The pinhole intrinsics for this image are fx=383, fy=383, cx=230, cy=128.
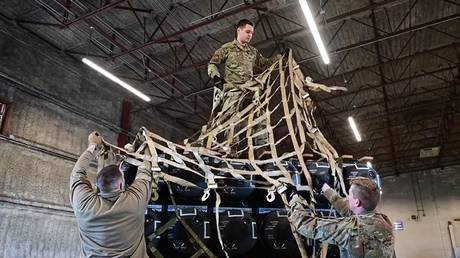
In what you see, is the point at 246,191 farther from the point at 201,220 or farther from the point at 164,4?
the point at 164,4

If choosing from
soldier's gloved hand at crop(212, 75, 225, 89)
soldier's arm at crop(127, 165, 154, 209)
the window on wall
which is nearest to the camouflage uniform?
soldier's gloved hand at crop(212, 75, 225, 89)

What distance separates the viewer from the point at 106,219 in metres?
2.87

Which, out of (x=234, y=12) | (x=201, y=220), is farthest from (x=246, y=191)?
(x=234, y=12)

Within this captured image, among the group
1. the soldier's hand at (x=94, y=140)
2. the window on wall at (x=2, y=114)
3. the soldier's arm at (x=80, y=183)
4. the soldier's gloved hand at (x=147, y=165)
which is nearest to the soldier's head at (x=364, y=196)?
the soldier's gloved hand at (x=147, y=165)

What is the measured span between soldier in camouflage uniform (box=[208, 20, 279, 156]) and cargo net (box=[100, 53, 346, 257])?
0.02m

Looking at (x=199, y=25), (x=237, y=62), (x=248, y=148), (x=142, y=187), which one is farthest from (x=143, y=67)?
(x=142, y=187)

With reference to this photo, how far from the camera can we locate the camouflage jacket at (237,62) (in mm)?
5785

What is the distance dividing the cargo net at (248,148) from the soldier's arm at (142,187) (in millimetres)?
120

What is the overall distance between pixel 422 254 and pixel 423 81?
1082cm

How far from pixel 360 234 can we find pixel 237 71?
3620 millimetres

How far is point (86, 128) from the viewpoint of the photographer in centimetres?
1330

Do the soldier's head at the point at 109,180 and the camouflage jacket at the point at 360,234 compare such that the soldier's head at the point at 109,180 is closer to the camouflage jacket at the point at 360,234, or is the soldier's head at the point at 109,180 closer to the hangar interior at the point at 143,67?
the camouflage jacket at the point at 360,234

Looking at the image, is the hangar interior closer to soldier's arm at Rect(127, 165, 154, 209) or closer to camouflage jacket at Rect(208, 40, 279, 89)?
camouflage jacket at Rect(208, 40, 279, 89)

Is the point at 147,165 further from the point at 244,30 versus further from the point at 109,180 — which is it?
the point at 244,30
